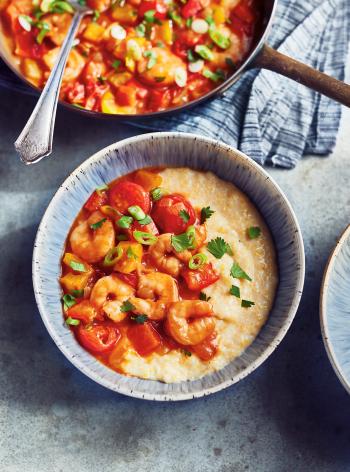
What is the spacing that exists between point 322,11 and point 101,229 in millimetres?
2148

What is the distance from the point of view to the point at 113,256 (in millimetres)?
3766

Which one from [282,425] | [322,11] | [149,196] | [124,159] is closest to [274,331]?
[282,425]

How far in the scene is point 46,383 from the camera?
4051 millimetres

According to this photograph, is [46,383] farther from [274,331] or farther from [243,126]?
[243,126]

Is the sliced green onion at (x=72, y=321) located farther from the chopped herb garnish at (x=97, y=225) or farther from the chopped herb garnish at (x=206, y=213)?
the chopped herb garnish at (x=206, y=213)

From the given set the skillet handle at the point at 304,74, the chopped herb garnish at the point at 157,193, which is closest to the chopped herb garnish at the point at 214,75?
the skillet handle at the point at 304,74

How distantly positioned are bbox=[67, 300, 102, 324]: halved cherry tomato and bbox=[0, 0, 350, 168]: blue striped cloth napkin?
1278 millimetres

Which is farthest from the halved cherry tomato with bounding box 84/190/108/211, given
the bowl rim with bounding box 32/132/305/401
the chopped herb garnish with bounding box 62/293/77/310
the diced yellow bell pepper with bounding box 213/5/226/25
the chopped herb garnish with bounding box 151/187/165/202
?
the diced yellow bell pepper with bounding box 213/5/226/25

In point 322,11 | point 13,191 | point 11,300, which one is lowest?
point 11,300

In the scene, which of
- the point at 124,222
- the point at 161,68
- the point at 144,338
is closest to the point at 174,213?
the point at 124,222

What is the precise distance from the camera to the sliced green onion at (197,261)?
3709 millimetres

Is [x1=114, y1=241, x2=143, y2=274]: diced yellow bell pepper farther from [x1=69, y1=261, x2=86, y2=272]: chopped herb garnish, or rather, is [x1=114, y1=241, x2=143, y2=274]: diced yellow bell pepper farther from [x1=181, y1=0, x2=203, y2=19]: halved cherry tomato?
[x1=181, y1=0, x2=203, y2=19]: halved cherry tomato

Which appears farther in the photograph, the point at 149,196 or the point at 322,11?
the point at 322,11

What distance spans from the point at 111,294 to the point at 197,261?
539 mm
